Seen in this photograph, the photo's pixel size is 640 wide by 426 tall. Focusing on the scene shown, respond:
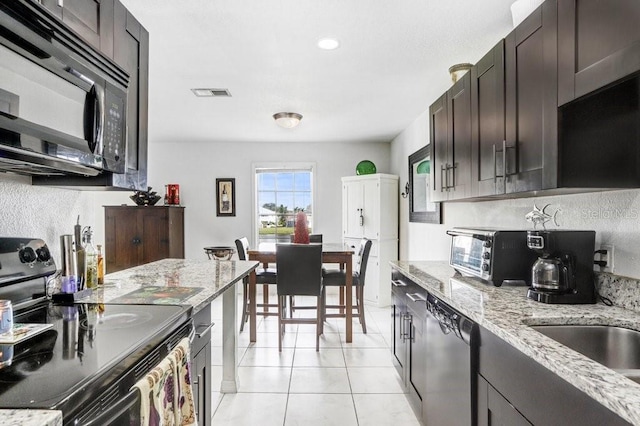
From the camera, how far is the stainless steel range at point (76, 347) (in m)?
0.75

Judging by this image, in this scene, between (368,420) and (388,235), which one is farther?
(388,235)

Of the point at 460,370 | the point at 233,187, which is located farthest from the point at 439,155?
the point at 233,187

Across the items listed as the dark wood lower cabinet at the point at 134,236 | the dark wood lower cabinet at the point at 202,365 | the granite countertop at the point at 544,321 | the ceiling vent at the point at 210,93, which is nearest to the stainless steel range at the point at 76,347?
the dark wood lower cabinet at the point at 202,365

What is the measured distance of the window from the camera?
6.14 m

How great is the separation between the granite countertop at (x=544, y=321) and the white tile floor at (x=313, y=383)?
3.03ft

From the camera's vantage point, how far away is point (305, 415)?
2.42m

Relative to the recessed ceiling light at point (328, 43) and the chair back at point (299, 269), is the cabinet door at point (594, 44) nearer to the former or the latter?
the recessed ceiling light at point (328, 43)

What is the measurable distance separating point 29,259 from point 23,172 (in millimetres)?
318

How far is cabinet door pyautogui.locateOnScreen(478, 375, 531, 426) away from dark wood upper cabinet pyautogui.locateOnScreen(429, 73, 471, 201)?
1.22 m

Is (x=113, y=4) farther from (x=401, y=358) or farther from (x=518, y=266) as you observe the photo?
(x=401, y=358)

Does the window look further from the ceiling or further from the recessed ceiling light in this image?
the recessed ceiling light

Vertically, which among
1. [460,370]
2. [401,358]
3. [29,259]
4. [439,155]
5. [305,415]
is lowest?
[305,415]

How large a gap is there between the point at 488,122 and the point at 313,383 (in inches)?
84.0

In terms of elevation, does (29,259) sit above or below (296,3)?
below
